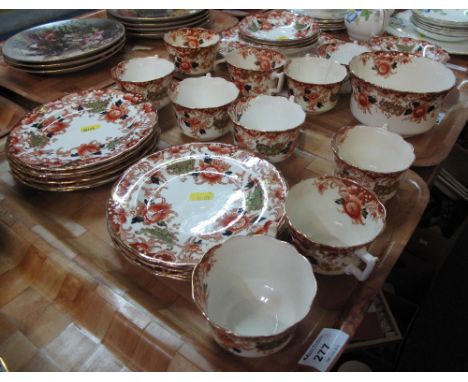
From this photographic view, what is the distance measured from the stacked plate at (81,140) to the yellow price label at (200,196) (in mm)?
136

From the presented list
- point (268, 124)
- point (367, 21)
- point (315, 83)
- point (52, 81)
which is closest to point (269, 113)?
point (268, 124)

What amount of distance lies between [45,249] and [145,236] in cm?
16

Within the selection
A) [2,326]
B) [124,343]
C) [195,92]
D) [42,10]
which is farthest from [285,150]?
[42,10]

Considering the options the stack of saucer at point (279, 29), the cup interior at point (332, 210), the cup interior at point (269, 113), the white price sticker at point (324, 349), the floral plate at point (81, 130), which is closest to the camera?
the white price sticker at point (324, 349)

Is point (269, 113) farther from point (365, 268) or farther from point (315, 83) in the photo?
point (365, 268)

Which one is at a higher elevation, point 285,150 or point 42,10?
point 285,150

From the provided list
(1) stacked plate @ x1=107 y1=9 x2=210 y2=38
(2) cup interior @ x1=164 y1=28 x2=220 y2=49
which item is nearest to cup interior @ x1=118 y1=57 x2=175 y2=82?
(2) cup interior @ x1=164 y1=28 x2=220 y2=49

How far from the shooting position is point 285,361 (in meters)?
0.48

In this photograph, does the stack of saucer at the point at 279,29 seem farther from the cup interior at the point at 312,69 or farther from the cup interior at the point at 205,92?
the cup interior at the point at 205,92

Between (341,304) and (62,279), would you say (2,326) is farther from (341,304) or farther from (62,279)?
(341,304)

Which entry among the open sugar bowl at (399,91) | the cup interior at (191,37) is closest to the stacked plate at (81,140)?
the cup interior at (191,37)

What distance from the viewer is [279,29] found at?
3.98 feet

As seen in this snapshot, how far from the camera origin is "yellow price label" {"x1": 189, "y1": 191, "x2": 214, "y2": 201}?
0.68 meters

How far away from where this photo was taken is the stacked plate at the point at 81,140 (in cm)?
68
